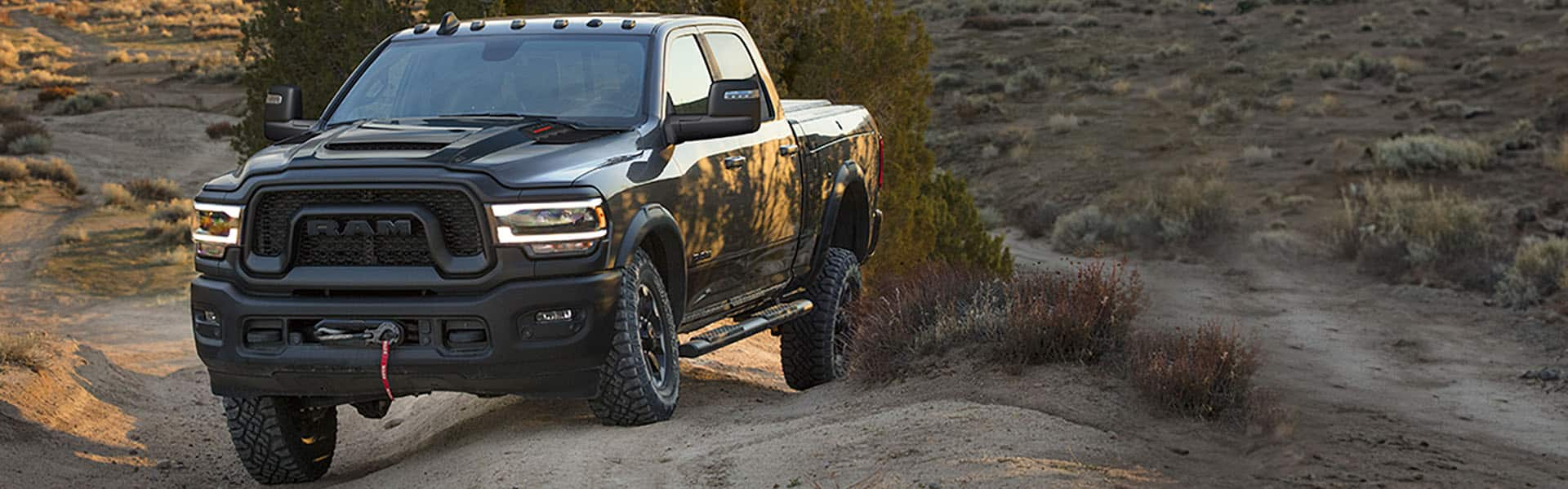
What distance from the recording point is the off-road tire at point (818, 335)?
9.62 metres

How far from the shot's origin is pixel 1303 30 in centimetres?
4997

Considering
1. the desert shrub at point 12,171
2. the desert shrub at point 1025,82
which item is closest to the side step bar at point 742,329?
the desert shrub at point 12,171

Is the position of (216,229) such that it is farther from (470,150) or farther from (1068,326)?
(1068,326)

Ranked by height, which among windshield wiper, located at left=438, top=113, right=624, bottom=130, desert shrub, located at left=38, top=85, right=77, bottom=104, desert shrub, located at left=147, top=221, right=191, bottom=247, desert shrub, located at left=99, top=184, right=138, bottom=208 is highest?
windshield wiper, located at left=438, top=113, right=624, bottom=130

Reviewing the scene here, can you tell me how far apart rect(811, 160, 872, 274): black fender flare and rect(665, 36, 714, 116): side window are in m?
1.35

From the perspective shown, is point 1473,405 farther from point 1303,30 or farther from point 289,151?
point 1303,30

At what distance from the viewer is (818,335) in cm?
962

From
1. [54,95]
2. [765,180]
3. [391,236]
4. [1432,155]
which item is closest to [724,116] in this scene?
[765,180]

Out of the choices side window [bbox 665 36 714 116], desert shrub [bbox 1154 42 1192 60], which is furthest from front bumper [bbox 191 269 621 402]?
desert shrub [bbox 1154 42 1192 60]

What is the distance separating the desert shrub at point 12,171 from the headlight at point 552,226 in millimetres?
21529

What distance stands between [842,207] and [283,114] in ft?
11.7

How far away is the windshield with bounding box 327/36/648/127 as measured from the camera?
7.71 m

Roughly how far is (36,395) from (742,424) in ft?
14.7

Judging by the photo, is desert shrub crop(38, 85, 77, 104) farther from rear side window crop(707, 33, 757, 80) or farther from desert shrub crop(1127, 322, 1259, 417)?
desert shrub crop(1127, 322, 1259, 417)
